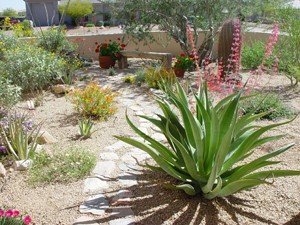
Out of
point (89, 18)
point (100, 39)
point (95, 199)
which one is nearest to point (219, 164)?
point (95, 199)

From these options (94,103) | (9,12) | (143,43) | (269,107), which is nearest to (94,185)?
(94,103)

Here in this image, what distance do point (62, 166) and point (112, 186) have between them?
2.26 ft

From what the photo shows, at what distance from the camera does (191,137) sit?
3.21 metres

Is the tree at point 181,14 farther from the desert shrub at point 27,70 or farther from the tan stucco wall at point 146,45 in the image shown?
the desert shrub at point 27,70

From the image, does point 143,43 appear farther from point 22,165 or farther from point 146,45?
point 22,165

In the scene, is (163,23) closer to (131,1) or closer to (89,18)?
(131,1)

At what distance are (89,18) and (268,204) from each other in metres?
40.8

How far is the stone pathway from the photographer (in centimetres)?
302

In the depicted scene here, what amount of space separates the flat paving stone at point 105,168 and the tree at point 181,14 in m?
6.51

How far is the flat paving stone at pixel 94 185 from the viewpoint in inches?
139

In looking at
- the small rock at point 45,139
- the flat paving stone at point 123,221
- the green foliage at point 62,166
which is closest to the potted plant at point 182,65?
the small rock at point 45,139

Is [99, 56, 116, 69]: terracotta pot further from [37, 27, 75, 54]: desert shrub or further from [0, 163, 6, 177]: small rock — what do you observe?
[0, 163, 6, 177]: small rock

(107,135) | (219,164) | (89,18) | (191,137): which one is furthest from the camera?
(89,18)

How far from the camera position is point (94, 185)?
3.59m
